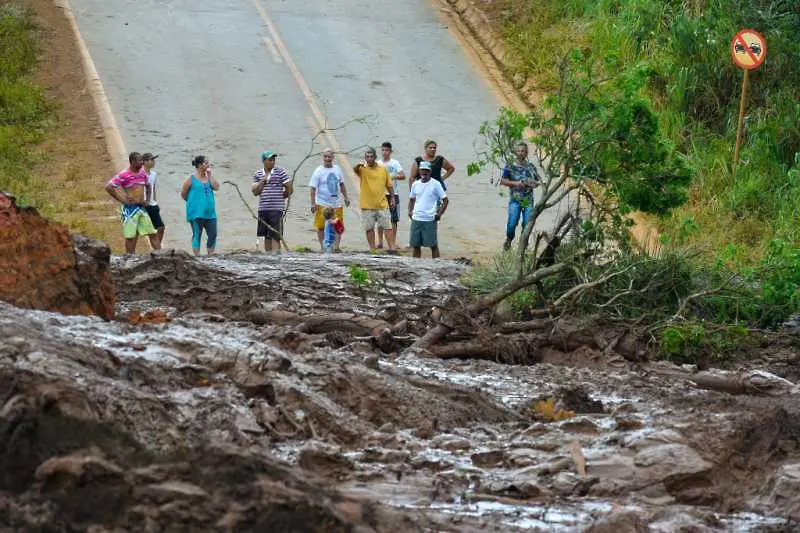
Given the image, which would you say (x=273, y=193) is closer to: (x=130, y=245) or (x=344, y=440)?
(x=130, y=245)

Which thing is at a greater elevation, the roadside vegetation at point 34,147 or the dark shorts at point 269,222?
the roadside vegetation at point 34,147

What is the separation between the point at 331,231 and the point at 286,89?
26.8ft

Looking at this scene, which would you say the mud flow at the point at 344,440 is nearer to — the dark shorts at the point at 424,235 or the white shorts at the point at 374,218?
the dark shorts at the point at 424,235

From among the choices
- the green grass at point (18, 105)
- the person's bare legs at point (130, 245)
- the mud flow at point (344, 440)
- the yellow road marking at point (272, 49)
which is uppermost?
the yellow road marking at point (272, 49)

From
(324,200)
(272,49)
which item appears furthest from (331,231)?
(272,49)

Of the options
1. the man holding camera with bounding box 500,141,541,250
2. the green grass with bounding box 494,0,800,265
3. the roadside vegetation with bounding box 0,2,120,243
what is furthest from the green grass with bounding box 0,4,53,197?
the green grass with bounding box 494,0,800,265

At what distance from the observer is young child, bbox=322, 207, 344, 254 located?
18469 millimetres

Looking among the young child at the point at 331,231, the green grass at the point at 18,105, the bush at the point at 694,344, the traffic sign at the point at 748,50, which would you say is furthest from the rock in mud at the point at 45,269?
the traffic sign at the point at 748,50

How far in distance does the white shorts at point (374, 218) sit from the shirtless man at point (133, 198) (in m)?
3.10

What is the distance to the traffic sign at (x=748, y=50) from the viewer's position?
19.2 meters

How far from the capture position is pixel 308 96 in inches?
1021

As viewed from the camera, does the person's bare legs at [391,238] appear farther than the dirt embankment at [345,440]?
Yes

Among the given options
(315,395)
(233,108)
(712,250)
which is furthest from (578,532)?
Result: (233,108)

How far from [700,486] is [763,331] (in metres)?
5.52
